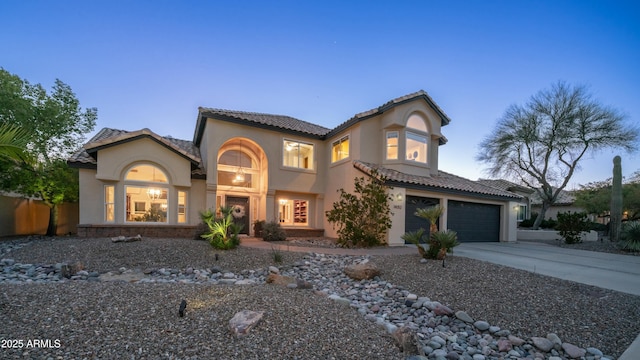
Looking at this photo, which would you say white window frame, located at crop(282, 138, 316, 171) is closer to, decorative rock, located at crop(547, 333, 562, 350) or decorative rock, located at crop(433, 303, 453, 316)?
decorative rock, located at crop(433, 303, 453, 316)

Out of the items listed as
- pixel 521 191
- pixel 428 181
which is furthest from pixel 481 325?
pixel 521 191

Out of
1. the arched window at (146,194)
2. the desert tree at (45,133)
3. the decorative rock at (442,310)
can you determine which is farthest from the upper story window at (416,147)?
the desert tree at (45,133)

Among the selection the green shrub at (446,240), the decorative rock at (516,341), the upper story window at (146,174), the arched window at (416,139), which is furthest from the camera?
the arched window at (416,139)

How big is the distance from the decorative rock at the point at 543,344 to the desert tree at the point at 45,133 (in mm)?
16554

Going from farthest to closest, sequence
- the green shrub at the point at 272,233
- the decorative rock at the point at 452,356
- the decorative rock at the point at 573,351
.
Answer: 1. the green shrub at the point at 272,233
2. the decorative rock at the point at 573,351
3. the decorative rock at the point at 452,356

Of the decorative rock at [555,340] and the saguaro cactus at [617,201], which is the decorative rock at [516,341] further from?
the saguaro cactus at [617,201]

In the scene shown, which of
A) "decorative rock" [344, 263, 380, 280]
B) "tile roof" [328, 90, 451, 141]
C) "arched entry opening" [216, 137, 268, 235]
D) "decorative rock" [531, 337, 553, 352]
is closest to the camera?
"decorative rock" [531, 337, 553, 352]

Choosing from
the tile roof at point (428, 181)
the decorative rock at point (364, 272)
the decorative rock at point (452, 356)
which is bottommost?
the decorative rock at point (452, 356)

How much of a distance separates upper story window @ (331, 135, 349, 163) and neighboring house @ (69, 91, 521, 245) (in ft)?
0.19

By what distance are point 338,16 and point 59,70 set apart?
548 inches

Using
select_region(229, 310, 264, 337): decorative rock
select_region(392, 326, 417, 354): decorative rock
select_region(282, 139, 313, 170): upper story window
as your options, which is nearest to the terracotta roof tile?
select_region(282, 139, 313, 170): upper story window

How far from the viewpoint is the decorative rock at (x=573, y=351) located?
4133mm

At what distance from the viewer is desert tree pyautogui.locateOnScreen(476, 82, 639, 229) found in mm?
18516

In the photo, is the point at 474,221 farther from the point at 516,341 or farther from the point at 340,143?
the point at 516,341
